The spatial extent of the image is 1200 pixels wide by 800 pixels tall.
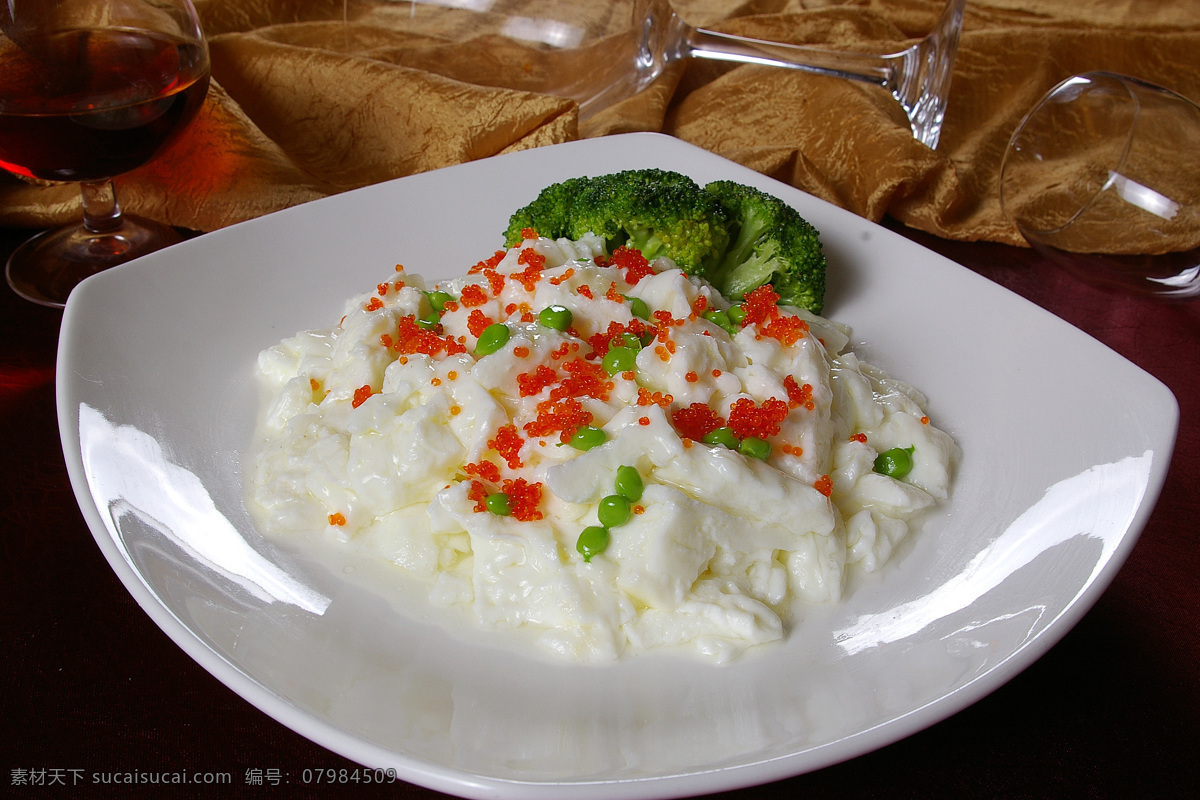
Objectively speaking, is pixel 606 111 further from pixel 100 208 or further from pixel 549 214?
pixel 100 208

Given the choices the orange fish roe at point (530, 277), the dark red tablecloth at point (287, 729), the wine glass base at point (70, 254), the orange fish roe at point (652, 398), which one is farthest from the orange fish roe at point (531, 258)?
the wine glass base at point (70, 254)

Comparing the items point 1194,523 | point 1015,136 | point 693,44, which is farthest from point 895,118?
point 1194,523

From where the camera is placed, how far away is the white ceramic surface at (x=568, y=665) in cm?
184

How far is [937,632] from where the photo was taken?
2164mm

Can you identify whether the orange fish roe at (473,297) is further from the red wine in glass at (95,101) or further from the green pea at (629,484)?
the red wine in glass at (95,101)

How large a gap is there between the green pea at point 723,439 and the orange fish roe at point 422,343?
0.73m

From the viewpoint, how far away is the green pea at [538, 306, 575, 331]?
103 inches

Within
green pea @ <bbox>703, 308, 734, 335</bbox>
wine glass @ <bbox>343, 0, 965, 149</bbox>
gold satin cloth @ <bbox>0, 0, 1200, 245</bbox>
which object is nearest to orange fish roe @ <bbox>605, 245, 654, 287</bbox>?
green pea @ <bbox>703, 308, 734, 335</bbox>

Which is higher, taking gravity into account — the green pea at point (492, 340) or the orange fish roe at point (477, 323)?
the green pea at point (492, 340)

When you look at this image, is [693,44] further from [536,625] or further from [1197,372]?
[536,625]

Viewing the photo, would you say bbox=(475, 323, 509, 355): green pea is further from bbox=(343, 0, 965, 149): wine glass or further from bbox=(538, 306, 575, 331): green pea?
bbox=(343, 0, 965, 149): wine glass

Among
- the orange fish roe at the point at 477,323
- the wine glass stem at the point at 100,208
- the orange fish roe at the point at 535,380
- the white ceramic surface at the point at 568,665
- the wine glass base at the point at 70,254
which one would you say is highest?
the orange fish roe at the point at 477,323

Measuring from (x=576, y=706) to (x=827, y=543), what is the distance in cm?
74

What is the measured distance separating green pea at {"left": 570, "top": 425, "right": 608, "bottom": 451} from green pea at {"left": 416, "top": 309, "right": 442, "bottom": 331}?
0.71 meters
